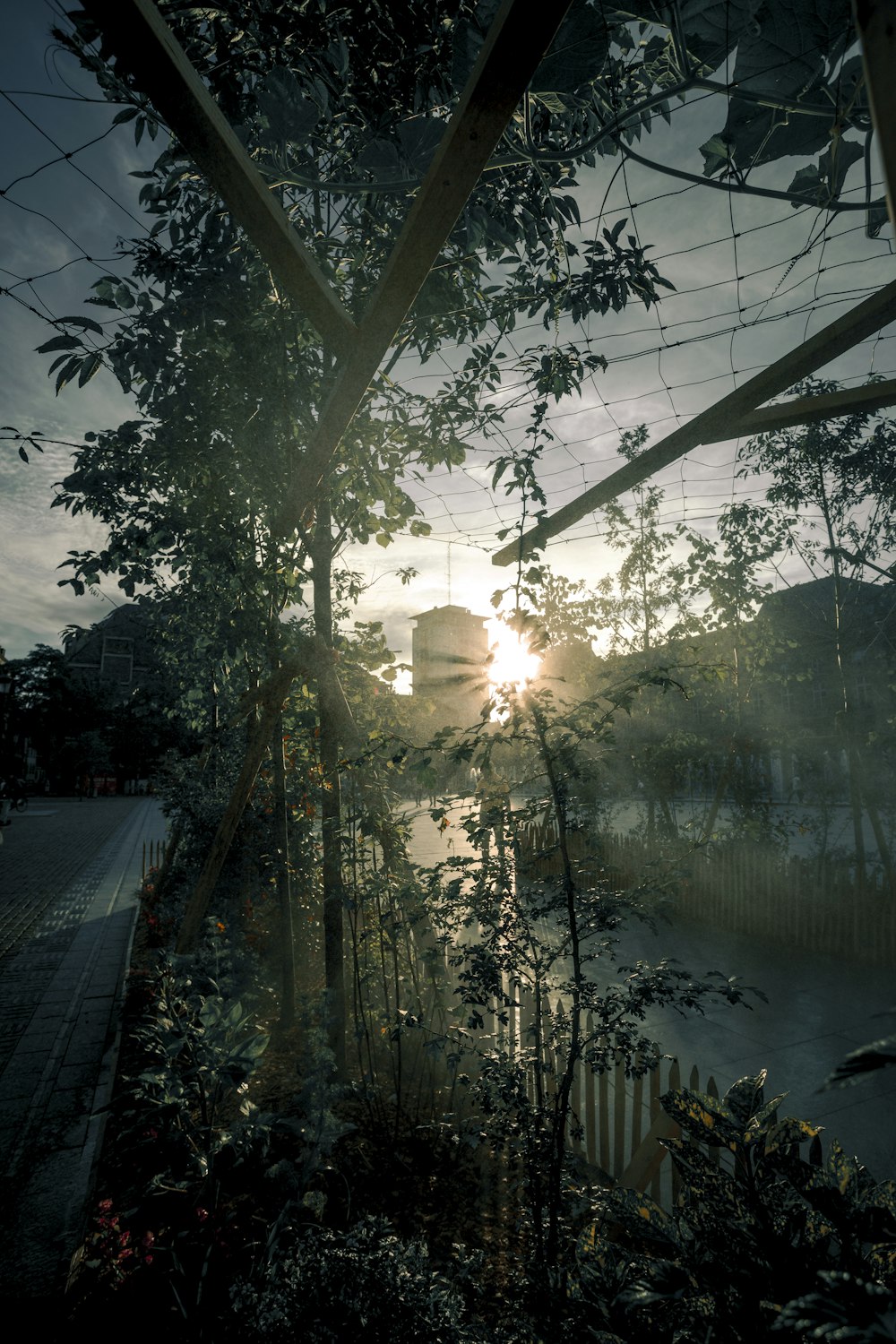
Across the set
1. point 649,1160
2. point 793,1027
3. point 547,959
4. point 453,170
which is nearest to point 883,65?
point 453,170

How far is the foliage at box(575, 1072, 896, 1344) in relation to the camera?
101 centimetres

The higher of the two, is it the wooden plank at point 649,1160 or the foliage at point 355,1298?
the foliage at point 355,1298

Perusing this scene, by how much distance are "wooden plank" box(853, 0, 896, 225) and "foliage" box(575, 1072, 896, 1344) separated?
1303 mm

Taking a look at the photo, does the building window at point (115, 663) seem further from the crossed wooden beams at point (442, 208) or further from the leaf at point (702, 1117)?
Answer: the leaf at point (702, 1117)

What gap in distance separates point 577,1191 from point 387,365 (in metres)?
4.57

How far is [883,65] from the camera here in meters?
0.61

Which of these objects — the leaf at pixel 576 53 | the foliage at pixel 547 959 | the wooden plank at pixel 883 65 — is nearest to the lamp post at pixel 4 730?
the foliage at pixel 547 959

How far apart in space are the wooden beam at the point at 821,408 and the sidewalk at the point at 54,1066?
405 centimetres

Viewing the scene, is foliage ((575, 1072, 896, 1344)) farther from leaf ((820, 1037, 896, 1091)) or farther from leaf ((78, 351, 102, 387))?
leaf ((78, 351, 102, 387))

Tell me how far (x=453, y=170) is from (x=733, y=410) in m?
1.51

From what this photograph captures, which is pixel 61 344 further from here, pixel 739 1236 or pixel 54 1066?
pixel 54 1066

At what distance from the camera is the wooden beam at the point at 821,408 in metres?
2.31

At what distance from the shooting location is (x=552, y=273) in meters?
3.45

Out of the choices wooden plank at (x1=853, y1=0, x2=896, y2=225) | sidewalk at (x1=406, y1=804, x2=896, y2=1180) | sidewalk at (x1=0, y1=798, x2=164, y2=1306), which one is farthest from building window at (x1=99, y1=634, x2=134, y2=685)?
wooden plank at (x1=853, y1=0, x2=896, y2=225)
